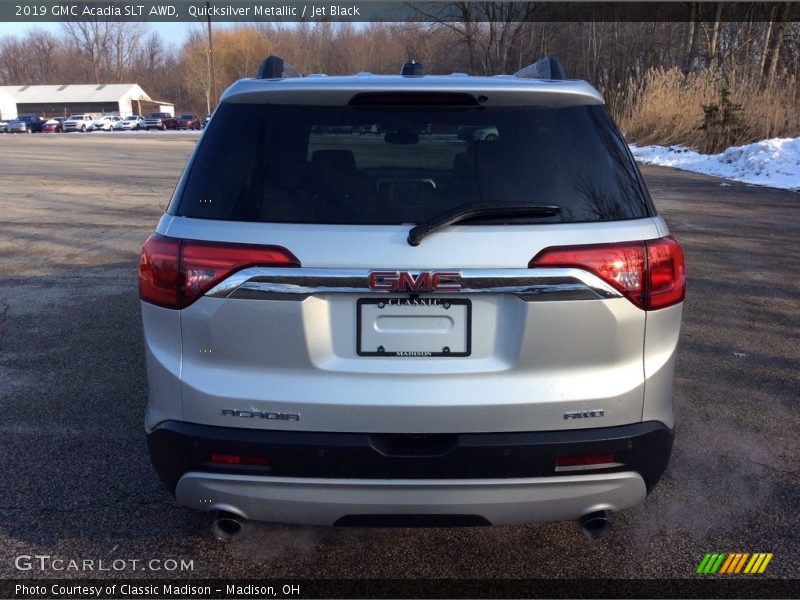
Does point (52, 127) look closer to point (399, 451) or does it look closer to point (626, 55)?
point (626, 55)

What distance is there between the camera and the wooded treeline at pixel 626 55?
23.2 meters

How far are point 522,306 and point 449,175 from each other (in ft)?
1.86

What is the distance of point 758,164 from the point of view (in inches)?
720

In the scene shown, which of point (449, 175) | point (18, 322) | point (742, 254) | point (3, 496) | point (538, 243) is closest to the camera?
point (538, 243)

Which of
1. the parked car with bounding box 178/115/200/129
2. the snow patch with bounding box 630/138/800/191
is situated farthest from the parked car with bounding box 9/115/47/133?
the snow patch with bounding box 630/138/800/191

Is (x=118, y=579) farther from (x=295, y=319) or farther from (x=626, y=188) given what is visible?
(x=626, y=188)

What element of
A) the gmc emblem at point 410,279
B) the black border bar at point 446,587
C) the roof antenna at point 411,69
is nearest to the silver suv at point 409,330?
the gmc emblem at point 410,279

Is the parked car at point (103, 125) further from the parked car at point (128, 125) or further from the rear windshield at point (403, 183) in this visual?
the rear windshield at point (403, 183)

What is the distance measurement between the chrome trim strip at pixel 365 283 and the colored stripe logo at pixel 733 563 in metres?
1.40

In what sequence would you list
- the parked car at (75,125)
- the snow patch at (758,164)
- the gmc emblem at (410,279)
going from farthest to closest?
the parked car at (75,125), the snow patch at (758,164), the gmc emblem at (410,279)

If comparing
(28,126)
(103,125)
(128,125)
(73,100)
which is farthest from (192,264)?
(73,100)

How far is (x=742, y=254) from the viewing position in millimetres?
9062

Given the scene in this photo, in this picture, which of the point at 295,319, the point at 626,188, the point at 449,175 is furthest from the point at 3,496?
the point at 626,188

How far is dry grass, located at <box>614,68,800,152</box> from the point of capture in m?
21.9
